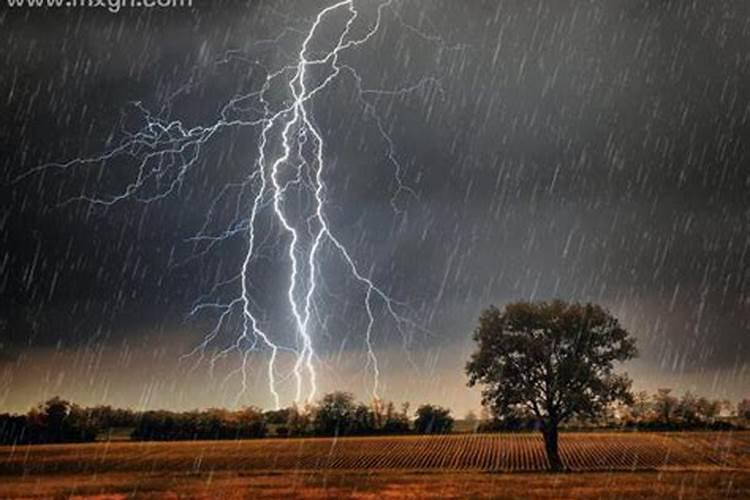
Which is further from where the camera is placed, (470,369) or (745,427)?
(745,427)

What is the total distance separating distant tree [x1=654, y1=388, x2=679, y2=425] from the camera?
2576 inches

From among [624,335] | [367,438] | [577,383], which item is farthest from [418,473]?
[367,438]

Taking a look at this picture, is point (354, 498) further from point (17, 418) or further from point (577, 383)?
point (17, 418)

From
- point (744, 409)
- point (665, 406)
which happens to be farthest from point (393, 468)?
point (744, 409)

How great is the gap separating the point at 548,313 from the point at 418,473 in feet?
30.6

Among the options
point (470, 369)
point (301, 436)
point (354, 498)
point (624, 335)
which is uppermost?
point (624, 335)

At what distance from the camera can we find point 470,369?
125ft

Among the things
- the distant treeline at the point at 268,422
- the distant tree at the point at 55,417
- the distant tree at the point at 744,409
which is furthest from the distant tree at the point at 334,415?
the distant tree at the point at 744,409

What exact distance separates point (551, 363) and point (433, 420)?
27566mm

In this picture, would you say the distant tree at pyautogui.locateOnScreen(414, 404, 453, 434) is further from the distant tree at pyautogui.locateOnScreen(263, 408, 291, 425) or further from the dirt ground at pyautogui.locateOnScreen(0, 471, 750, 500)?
the dirt ground at pyautogui.locateOnScreen(0, 471, 750, 500)

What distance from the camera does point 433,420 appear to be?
209 feet

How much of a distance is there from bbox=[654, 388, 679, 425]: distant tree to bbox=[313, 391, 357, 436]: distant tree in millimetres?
24396

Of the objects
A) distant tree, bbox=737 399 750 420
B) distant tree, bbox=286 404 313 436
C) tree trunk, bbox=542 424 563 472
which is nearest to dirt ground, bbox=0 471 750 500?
tree trunk, bbox=542 424 563 472

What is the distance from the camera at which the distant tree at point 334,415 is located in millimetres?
61625
